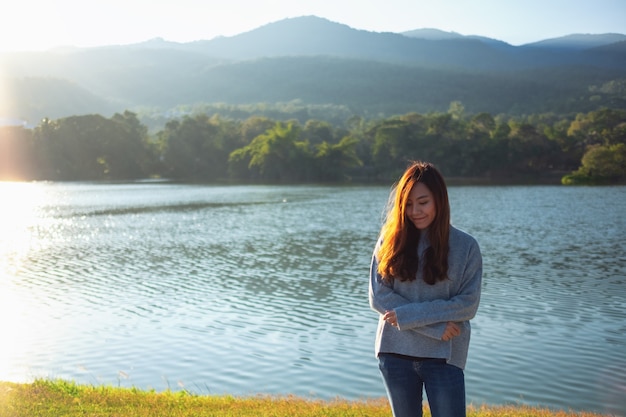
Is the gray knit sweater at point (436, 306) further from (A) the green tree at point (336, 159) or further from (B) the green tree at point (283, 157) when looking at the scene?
(B) the green tree at point (283, 157)

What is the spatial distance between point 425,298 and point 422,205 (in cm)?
49

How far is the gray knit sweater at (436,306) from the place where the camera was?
3359 mm

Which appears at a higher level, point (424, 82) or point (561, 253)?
point (424, 82)

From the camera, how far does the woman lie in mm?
3357

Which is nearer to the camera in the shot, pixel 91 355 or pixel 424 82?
pixel 91 355

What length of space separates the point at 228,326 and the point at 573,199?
34199mm

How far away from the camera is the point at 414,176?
348cm

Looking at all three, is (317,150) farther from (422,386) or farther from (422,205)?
(422,386)

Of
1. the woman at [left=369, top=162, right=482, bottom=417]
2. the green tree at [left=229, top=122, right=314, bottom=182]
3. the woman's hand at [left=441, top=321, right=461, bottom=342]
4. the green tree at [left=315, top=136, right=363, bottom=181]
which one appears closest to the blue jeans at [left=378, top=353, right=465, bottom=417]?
the woman at [left=369, top=162, right=482, bottom=417]

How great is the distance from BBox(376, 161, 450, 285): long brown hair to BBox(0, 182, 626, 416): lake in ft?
17.4

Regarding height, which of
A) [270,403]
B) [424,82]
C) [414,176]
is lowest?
[270,403]

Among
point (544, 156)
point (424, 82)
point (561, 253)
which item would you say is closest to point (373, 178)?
point (544, 156)

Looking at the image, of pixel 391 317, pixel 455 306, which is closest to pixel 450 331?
pixel 455 306

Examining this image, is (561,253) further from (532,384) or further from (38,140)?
(38,140)
